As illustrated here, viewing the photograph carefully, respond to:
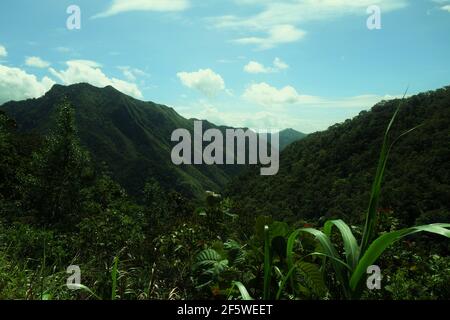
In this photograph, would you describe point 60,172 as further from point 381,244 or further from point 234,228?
point 381,244

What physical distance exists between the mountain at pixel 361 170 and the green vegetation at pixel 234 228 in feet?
1.08

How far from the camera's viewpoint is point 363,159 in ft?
290

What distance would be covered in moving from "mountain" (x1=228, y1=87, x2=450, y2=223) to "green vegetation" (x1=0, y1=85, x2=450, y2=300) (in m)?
0.33

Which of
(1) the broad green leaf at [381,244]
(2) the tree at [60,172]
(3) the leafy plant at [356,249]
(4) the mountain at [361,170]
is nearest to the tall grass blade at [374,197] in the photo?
(3) the leafy plant at [356,249]

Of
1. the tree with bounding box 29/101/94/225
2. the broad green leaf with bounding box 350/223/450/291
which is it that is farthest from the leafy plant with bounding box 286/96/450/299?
the tree with bounding box 29/101/94/225

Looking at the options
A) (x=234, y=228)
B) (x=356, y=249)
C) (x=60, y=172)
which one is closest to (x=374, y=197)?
(x=356, y=249)

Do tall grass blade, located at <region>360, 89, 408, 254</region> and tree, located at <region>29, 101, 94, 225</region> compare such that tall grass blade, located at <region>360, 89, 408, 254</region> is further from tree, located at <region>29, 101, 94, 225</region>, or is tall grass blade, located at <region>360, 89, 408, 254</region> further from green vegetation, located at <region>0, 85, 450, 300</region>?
tree, located at <region>29, 101, 94, 225</region>

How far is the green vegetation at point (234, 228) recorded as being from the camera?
223 cm

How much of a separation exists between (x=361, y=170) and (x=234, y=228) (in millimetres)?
84880

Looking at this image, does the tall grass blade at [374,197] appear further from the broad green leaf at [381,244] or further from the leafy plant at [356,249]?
the broad green leaf at [381,244]

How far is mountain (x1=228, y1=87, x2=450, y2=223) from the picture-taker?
58438 mm
